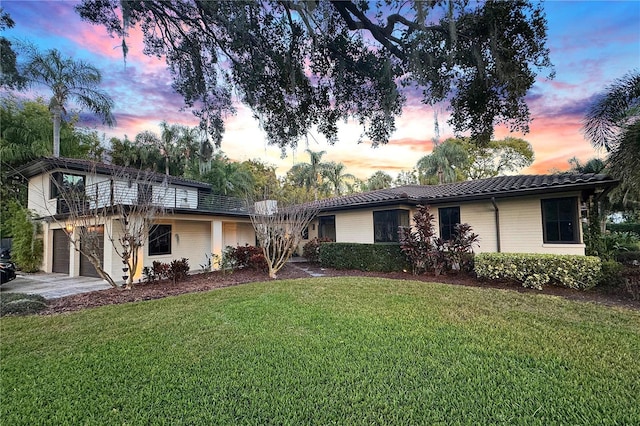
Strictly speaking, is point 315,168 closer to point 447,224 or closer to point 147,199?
point 447,224

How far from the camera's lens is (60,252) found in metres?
13.9

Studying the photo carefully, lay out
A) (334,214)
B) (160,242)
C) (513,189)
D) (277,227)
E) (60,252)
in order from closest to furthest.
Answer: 1. (513,189)
2. (277,227)
3. (160,242)
4. (60,252)
5. (334,214)

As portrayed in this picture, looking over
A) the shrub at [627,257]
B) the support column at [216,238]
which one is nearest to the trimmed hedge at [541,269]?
the shrub at [627,257]

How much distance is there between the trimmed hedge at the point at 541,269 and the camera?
291 inches

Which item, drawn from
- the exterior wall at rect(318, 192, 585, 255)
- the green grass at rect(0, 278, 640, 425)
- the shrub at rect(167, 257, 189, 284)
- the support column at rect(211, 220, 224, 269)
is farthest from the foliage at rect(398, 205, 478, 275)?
the support column at rect(211, 220, 224, 269)

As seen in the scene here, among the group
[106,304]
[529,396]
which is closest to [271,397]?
[529,396]

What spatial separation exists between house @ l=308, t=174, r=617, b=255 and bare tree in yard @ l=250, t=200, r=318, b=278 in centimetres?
399

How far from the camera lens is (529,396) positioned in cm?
272

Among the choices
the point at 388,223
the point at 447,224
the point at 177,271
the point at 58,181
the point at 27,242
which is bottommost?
the point at 177,271

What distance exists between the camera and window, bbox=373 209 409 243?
41.7 ft

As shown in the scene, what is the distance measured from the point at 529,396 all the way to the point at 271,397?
2406 mm

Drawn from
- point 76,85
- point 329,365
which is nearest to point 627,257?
point 329,365

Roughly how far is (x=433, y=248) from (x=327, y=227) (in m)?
6.92

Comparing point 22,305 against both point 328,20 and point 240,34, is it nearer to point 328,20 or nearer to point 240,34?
point 240,34
